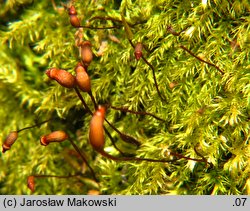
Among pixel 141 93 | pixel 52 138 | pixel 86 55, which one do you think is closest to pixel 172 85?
pixel 141 93

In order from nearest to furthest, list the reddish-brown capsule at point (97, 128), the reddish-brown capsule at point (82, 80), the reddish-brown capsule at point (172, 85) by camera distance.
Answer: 1. the reddish-brown capsule at point (97, 128)
2. the reddish-brown capsule at point (82, 80)
3. the reddish-brown capsule at point (172, 85)

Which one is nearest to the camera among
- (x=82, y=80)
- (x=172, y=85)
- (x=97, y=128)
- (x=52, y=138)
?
(x=97, y=128)

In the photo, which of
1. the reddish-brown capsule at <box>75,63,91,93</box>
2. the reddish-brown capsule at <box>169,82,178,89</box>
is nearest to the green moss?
the reddish-brown capsule at <box>169,82,178,89</box>

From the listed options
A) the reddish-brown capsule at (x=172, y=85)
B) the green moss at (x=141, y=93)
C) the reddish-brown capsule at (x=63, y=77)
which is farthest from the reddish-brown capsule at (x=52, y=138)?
the reddish-brown capsule at (x=172, y=85)

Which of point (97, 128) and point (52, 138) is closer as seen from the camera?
point (97, 128)

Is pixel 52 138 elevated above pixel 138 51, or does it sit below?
below

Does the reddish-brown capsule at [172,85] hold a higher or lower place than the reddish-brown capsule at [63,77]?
lower

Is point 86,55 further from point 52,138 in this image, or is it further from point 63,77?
point 52,138

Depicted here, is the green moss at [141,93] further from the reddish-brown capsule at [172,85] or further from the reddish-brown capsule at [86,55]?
the reddish-brown capsule at [86,55]

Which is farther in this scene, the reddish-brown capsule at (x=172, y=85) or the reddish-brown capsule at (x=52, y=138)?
the reddish-brown capsule at (x=172, y=85)

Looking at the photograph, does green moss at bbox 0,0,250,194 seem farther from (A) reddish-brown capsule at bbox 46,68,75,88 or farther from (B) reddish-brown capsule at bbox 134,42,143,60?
(A) reddish-brown capsule at bbox 46,68,75,88
